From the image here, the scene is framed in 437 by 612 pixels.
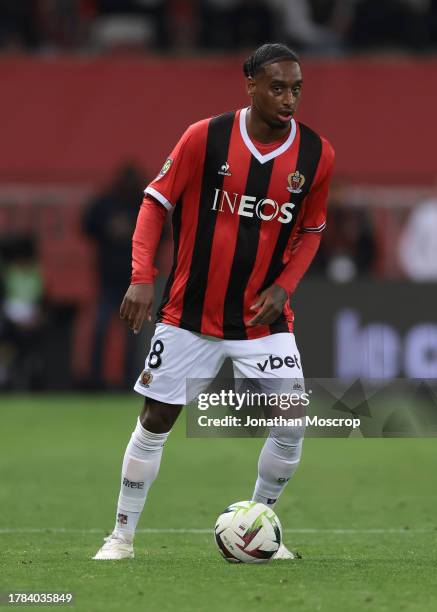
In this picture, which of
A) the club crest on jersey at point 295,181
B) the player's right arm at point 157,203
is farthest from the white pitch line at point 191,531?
the club crest on jersey at point 295,181

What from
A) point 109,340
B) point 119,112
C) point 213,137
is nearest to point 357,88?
point 119,112

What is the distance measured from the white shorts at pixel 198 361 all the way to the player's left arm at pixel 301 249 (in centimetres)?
13

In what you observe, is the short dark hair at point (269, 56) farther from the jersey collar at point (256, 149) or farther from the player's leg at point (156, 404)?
the player's leg at point (156, 404)

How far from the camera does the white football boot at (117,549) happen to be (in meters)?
6.84

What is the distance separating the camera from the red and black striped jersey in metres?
6.85

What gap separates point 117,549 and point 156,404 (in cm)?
69

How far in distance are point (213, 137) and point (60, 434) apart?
6.99 meters

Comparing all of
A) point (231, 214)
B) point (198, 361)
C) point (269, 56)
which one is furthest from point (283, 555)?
point (269, 56)

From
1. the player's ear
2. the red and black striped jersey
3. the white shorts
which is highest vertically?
the player's ear

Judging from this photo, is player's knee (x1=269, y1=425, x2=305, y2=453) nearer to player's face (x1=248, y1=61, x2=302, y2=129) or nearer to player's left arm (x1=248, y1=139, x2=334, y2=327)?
player's left arm (x1=248, y1=139, x2=334, y2=327)

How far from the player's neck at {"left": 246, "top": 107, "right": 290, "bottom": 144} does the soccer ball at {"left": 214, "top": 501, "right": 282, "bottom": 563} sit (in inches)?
67.1

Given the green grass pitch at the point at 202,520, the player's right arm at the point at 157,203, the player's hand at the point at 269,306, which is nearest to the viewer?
the green grass pitch at the point at 202,520

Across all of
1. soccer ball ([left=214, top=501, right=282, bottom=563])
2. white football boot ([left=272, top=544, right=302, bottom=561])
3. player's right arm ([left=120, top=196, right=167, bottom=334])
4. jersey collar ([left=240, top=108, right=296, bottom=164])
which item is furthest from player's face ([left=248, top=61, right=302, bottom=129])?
white football boot ([left=272, top=544, right=302, bottom=561])

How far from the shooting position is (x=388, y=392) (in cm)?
1273
